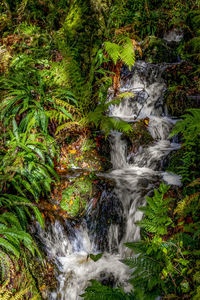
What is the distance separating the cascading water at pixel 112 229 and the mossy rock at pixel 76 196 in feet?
0.53

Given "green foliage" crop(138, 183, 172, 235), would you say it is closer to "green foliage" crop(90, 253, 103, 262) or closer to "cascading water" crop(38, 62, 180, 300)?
"cascading water" crop(38, 62, 180, 300)

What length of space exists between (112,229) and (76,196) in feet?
2.59

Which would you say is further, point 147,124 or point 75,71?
point 147,124

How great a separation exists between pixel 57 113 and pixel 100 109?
81 cm

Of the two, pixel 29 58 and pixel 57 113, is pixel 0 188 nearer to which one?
pixel 57 113

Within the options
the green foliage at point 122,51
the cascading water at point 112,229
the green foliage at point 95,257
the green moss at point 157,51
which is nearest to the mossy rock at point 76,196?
the cascading water at point 112,229

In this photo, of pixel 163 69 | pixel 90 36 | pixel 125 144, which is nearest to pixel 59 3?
pixel 90 36

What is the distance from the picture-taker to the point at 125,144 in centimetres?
466

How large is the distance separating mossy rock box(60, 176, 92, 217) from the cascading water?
161 millimetres

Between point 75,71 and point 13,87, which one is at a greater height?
point 75,71

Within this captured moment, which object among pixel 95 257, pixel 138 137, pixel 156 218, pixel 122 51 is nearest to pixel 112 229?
pixel 95 257

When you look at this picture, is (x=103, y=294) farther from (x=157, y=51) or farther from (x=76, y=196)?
(x=157, y=51)

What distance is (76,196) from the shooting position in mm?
3432

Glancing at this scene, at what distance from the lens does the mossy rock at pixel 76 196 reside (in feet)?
11.0
